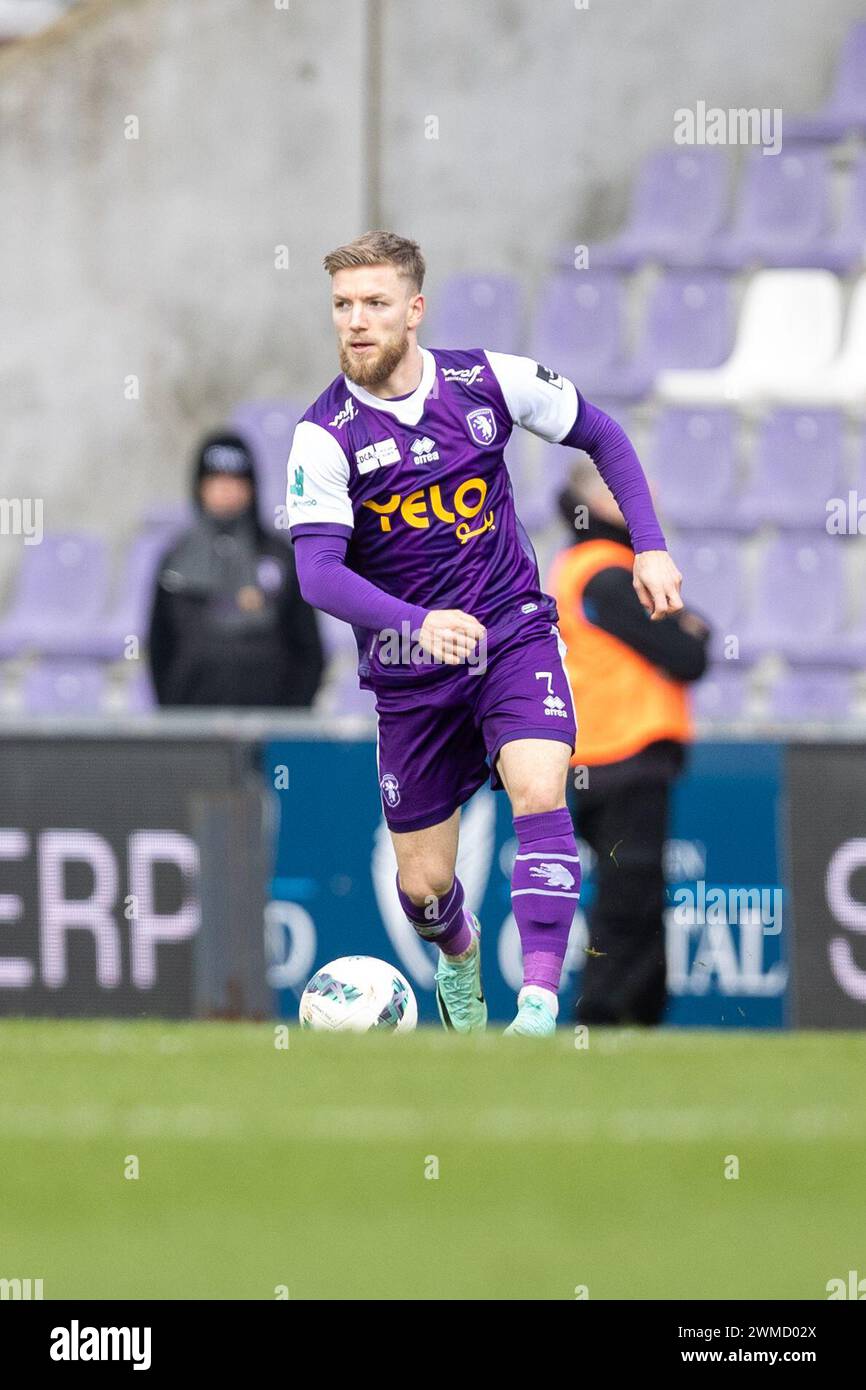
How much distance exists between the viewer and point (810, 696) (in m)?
13.6

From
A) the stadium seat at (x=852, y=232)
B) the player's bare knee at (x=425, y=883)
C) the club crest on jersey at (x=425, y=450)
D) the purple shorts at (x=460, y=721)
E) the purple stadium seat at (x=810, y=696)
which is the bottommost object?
the player's bare knee at (x=425, y=883)

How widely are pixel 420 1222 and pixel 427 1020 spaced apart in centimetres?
465

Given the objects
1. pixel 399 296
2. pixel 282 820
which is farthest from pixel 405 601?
pixel 282 820

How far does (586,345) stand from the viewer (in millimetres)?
14875

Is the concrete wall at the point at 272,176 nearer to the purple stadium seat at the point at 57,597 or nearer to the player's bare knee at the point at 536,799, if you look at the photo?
the purple stadium seat at the point at 57,597

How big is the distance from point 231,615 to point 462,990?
4.65m

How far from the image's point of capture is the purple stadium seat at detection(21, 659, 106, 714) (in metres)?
14.6

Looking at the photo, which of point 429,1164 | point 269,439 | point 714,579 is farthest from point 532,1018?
point 269,439

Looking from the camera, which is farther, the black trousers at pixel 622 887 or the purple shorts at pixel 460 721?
the black trousers at pixel 622 887

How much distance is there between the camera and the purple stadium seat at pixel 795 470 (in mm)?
14156

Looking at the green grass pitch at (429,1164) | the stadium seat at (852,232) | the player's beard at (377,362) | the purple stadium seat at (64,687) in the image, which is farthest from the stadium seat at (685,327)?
the player's beard at (377,362)

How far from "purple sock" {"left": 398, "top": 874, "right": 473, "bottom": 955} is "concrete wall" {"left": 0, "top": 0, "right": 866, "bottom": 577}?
9.81 meters

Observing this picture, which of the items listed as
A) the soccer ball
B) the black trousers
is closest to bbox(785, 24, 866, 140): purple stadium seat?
the black trousers

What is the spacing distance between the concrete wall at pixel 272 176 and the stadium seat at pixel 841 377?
2.00 meters
